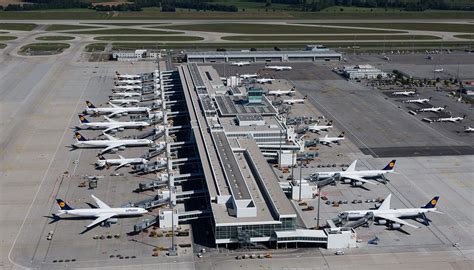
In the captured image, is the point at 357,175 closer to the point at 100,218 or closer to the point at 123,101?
the point at 100,218

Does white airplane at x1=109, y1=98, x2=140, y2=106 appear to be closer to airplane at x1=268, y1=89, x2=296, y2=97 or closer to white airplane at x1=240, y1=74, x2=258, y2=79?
airplane at x1=268, y1=89, x2=296, y2=97

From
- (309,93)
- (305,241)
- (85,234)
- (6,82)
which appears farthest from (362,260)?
(6,82)

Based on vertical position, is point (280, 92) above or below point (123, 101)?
above

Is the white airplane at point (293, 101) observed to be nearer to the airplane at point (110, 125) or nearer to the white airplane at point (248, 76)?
the white airplane at point (248, 76)

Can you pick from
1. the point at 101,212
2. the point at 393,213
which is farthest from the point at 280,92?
the point at 101,212

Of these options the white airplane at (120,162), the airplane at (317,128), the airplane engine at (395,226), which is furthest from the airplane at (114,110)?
the airplane engine at (395,226)
